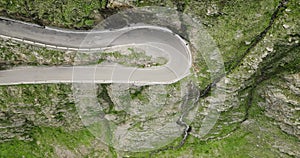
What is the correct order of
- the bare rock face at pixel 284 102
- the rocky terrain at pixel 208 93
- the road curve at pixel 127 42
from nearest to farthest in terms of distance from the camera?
the rocky terrain at pixel 208 93
the bare rock face at pixel 284 102
the road curve at pixel 127 42

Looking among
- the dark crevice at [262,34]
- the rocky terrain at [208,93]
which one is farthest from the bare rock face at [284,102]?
the dark crevice at [262,34]

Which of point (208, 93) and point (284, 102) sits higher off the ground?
point (284, 102)

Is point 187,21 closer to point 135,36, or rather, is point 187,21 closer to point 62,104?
point 135,36

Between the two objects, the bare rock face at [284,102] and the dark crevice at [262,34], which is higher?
the dark crevice at [262,34]

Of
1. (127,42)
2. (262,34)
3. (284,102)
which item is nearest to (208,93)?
(284,102)

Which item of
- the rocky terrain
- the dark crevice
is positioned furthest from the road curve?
the dark crevice

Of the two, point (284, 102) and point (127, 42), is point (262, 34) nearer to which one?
point (284, 102)

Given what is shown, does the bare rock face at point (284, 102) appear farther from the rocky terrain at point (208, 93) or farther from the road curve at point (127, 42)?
the road curve at point (127, 42)

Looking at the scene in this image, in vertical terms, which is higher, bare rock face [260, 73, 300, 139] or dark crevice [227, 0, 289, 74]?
dark crevice [227, 0, 289, 74]

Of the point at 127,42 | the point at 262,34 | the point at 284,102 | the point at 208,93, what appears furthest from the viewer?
the point at 208,93

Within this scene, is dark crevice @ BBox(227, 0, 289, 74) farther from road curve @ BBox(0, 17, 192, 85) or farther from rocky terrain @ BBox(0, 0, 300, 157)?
road curve @ BBox(0, 17, 192, 85)

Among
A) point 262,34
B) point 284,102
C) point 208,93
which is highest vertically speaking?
point 262,34
